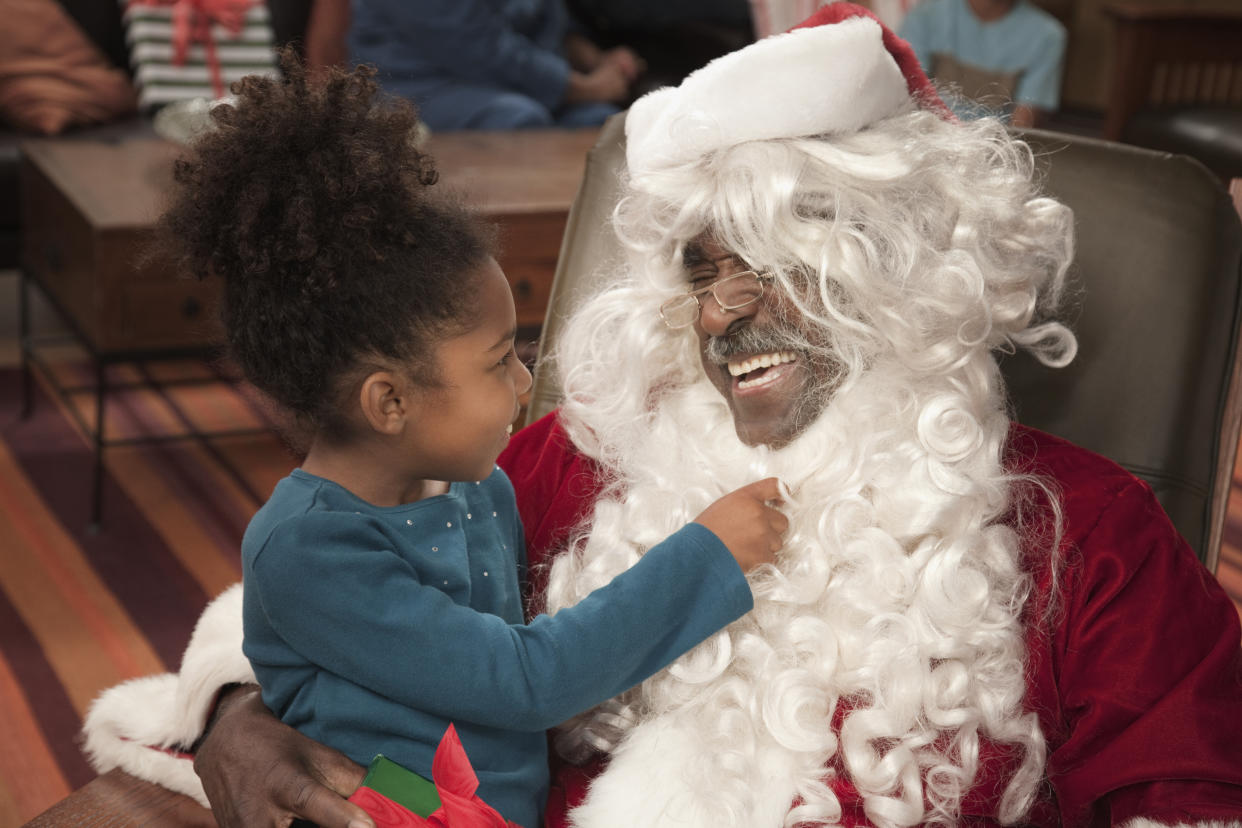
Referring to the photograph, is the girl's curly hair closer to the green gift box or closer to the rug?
the green gift box

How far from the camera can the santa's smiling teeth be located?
130 centimetres

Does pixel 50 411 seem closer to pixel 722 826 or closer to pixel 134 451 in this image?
pixel 134 451

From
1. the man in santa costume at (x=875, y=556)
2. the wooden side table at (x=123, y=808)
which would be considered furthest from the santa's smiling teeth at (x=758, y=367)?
the wooden side table at (x=123, y=808)

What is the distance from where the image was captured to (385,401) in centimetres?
110

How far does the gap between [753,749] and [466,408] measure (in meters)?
0.43

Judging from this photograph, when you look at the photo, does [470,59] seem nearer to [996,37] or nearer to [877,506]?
[996,37]

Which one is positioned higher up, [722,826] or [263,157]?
[263,157]

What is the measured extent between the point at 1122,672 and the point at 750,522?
364mm

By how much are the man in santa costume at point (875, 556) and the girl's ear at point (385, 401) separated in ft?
1.01

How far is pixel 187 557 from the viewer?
9.75ft

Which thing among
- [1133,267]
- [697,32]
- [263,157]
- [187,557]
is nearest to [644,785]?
[263,157]

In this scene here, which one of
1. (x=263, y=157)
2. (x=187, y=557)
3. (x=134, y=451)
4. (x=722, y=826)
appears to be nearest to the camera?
(x=263, y=157)

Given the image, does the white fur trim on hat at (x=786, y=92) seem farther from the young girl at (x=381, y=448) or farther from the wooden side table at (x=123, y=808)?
the wooden side table at (x=123, y=808)

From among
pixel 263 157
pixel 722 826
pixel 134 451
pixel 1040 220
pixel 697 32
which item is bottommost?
pixel 134 451
